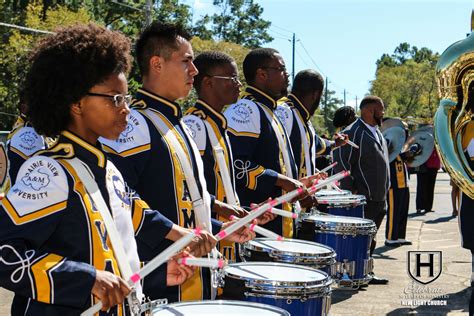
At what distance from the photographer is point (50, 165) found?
2438 millimetres

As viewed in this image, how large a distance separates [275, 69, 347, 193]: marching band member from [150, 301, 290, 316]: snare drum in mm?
2887

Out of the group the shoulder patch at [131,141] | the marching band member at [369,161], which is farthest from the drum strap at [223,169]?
the marching band member at [369,161]

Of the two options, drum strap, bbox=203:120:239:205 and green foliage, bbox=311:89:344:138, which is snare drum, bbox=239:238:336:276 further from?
green foliage, bbox=311:89:344:138

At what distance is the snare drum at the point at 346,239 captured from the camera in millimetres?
5688

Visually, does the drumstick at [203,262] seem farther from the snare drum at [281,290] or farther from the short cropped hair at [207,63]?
the short cropped hair at [207,63]

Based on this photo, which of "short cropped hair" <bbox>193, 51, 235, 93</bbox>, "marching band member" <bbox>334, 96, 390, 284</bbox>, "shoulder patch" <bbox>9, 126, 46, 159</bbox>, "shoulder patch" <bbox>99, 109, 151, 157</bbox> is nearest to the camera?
"shoulder patch" <bbox>99, 109, 151, 157</bbox>

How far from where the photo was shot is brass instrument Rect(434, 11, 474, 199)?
3.40 m

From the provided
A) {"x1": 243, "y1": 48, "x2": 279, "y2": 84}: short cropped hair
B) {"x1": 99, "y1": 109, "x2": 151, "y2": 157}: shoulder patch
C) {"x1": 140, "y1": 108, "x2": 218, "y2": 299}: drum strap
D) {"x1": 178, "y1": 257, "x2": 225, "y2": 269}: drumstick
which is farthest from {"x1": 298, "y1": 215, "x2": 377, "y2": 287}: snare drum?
{"x1": 178, "y1": 257, "x2": 225, "y2": 269}: drumstick

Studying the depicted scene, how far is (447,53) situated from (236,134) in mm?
1863

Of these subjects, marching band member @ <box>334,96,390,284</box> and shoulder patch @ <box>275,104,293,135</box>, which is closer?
shoulder patch @ <box>275,104,293,135</box>

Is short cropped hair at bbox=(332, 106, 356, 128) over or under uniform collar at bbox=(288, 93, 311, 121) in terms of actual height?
over

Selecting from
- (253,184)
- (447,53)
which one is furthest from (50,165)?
(253,184)

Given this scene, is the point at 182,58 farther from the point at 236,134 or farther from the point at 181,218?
the point at 236,134

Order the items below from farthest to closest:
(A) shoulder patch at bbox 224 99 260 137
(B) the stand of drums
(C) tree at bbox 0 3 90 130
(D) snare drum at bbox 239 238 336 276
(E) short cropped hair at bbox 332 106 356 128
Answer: (C) tree at bbox 0 3 90 130, (E) short cropped hair at bbox 332 106 356 128, (A) shoulder patch at bbox 224 99 260 137, (D) snare drum at bbox 239 238 336 276, (B) the stand of drums
